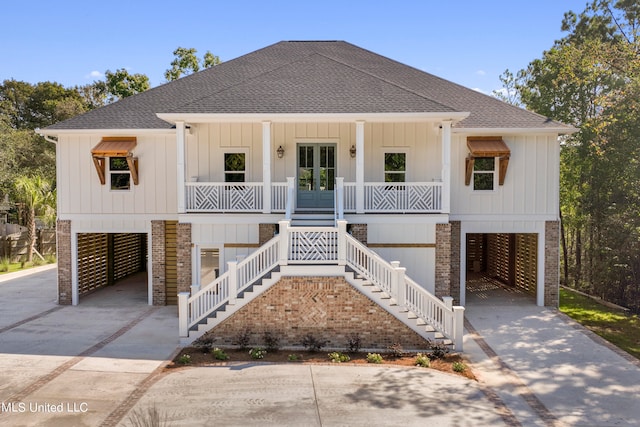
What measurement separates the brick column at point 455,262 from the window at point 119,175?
10.8 metres

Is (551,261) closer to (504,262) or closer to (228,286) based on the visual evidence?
(504,262)

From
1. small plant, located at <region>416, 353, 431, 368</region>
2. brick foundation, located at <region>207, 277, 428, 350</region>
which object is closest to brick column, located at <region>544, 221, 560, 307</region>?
small plant, located at <region>416, 353, 431, 368</region>

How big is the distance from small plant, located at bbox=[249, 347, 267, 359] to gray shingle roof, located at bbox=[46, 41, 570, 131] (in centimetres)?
635

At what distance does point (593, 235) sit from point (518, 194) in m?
8.47

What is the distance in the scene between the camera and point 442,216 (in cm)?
1337

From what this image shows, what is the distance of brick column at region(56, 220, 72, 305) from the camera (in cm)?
1535

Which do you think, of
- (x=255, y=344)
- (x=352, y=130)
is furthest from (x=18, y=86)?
(x=255, y=344)

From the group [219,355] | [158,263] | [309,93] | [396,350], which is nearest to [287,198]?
[309,93]

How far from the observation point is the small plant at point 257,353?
1026cm

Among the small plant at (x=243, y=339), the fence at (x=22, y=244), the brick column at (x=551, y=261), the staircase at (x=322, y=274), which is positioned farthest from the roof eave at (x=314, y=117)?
the fence at (x=22, y=244)

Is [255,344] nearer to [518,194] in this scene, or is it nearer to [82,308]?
[82,308]

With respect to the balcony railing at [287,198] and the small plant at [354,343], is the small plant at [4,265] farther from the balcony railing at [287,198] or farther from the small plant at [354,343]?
the small plant at [354,343]

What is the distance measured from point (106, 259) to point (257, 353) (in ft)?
35.4

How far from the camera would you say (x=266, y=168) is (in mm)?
13398
